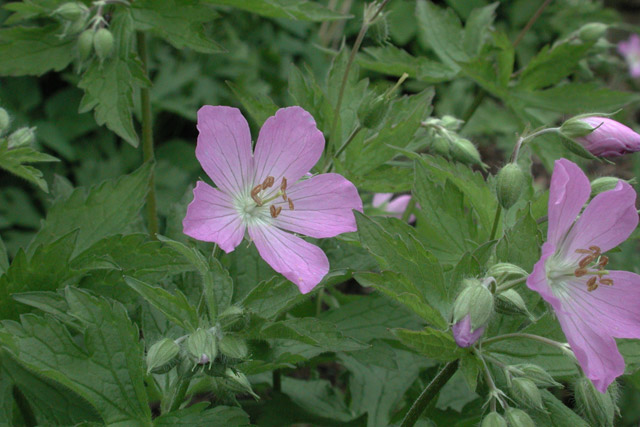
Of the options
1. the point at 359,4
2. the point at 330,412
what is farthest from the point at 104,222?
the point at 359,4

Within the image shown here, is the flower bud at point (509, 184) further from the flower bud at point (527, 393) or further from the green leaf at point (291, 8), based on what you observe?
the green leaf at point (291, 8)

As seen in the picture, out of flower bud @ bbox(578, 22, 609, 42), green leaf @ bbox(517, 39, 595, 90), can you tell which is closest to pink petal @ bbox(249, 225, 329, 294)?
green leaf @ bbox(517, 39, 595, 90)

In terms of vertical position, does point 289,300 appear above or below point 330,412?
above

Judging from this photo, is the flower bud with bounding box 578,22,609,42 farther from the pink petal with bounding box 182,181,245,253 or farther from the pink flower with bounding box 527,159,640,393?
the pink petal with bounding box 182,181,245,253

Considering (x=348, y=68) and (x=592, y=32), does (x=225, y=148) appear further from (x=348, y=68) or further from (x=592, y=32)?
(x=592, y=32)

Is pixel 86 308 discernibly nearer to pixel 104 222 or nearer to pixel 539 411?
pixel 104 222

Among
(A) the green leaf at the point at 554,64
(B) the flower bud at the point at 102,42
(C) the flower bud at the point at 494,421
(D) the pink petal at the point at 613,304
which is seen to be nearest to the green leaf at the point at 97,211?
(B) the flower bud at the point at 102,42
